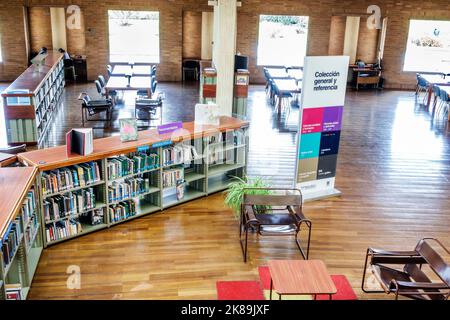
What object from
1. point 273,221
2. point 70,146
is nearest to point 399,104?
point 273,221

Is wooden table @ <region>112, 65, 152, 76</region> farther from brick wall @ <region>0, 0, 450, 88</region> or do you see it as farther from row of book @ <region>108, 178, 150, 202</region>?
row of book @ <region>108, 178, 150, 202</region>

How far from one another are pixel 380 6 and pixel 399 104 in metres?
4.33

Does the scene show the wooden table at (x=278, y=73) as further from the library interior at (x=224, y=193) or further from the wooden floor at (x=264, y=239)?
the wooden floor at (x=264, y=239)

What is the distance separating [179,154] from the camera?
7.06 m

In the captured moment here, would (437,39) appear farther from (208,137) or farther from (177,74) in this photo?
(208,137)

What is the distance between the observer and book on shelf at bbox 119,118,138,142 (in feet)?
21.5

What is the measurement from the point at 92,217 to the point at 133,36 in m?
12.2

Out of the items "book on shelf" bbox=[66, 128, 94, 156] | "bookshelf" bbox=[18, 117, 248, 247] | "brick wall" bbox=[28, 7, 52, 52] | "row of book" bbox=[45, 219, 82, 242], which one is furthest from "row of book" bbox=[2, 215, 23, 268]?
"brick wall" bbox=[28, 7, 52, 52]

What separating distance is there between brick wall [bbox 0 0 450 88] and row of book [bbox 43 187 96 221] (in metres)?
12.0

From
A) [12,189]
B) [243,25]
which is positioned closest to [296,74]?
[243,25]

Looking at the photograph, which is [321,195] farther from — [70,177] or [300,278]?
[70,177]

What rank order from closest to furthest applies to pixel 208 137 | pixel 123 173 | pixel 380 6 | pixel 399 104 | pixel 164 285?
1. pixel 164 285
2. pixel 123 173
3. pixel 208 137
4. pixel 399 104
5. pixel 380 6

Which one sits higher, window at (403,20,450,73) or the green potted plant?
window at (403,20,450,73)

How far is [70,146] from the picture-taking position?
5.99 m
